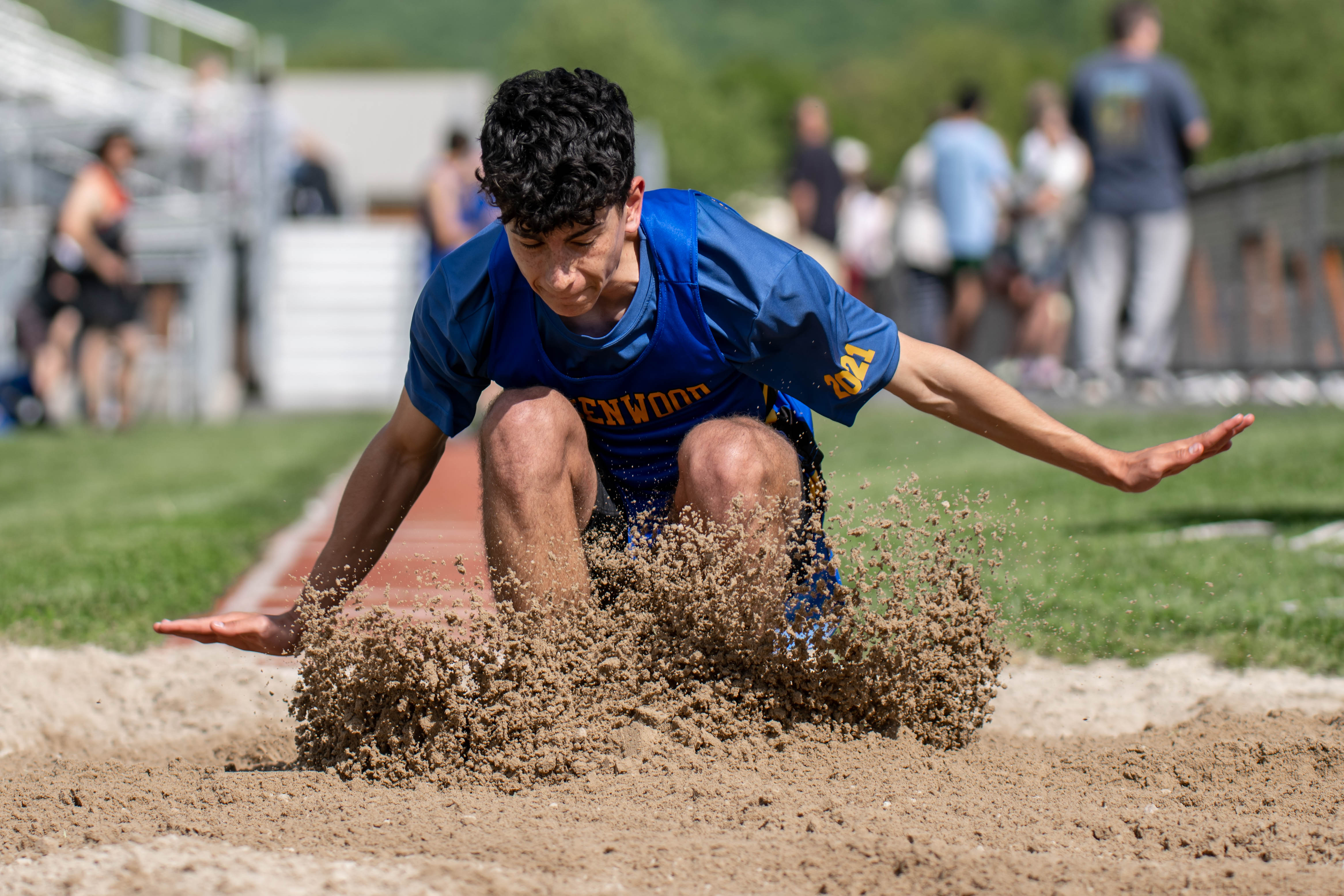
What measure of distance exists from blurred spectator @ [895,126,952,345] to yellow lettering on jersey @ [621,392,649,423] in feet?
28.2

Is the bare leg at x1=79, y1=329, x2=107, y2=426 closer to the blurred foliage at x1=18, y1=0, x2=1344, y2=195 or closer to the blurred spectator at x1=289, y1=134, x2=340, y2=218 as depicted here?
the blurred spectator at x1=289, y1=134, x2=340, y2=218

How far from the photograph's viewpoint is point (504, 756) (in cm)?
269

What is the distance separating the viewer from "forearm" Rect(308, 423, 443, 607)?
9.68 ft

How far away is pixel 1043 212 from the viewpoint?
36.3 ft

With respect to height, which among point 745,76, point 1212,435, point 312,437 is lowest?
point 312,437

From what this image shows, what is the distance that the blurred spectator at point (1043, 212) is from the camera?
11047 mm

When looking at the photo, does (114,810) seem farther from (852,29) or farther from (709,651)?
(852,29)

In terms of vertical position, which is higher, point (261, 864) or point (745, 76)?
point (745, 76)

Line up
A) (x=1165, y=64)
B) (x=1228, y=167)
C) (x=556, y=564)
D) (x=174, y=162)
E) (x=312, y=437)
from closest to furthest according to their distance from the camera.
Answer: (x=556, y=564)
(x=1165, y=64)
(x=312, y=437)
(x=1228, y=167)
(x=174, y=162)

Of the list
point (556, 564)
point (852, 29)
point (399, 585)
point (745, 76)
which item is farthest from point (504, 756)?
point (852, 29)

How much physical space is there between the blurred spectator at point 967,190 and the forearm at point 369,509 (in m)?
8.40

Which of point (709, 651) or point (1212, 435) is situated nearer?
point (1212, 435)

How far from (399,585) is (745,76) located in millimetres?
115038

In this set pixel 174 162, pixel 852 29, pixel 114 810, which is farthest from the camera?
pixel 852 29
